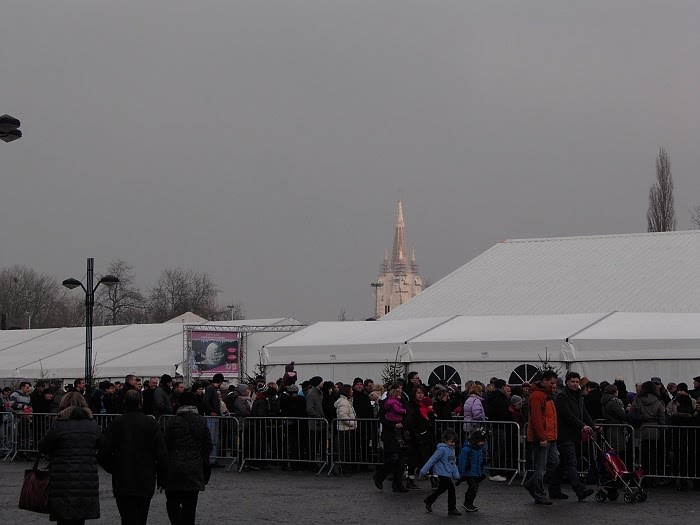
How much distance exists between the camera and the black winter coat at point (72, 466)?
34.2 ft

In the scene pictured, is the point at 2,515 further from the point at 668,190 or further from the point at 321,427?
the point at 668,190

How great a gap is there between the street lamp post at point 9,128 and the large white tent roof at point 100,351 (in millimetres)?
23166

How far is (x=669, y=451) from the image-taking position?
18453 mm

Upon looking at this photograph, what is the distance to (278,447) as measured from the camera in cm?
2262

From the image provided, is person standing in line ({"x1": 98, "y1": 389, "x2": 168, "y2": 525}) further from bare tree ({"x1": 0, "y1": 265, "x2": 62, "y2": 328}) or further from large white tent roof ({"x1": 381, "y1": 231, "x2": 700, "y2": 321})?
bare tree ({"x1": 0, "y1": 265, "x2": 62, "y2": 328})

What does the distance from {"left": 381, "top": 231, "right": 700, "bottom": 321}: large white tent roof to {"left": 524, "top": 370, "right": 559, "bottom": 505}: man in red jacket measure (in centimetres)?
1664

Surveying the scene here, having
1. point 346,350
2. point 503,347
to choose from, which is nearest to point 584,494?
point 503,347

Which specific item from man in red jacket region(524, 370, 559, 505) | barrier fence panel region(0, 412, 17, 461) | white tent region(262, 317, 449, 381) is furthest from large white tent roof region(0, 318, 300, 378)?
man in red jacket region(524, 370, 559, 505)

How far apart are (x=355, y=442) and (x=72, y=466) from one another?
38.0 feet

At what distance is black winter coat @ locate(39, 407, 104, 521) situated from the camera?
10.4m

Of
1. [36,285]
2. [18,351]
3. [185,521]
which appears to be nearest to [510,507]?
[185,521]

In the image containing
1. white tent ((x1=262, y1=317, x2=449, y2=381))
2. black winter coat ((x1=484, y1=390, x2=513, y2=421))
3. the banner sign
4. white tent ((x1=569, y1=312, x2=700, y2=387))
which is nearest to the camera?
black winter coat ((x1=484, y1=390, x2=513, y2=421))

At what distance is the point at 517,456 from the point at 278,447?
479cm

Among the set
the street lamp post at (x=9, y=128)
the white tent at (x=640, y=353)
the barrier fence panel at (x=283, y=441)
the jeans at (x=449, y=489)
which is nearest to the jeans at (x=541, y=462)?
the jeans at (x=449, y=489)
